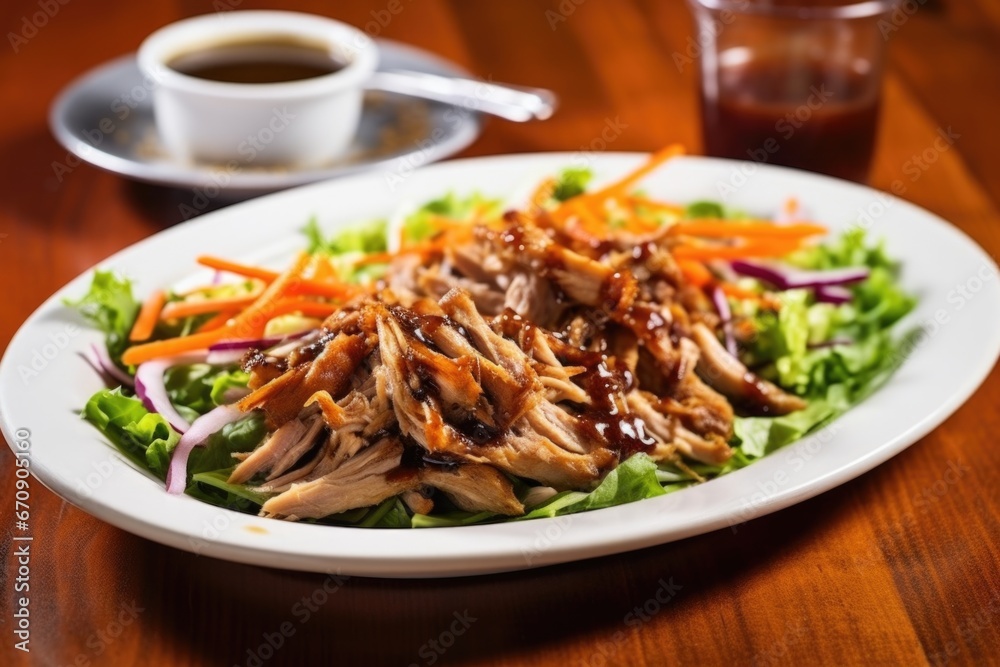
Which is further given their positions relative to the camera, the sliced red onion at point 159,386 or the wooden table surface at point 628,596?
the sliced red onion at point 159,386

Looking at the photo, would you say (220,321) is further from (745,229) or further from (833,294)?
(833,294)

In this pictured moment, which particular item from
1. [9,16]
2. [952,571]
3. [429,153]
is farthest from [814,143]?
[9,16]

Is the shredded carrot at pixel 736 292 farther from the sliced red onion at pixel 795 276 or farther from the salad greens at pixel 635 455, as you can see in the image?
the sliced red onion at pixel 795 276

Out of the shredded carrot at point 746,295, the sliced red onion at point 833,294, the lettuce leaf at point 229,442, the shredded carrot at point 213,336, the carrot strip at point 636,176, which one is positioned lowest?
the sliced red onion at point 833,294

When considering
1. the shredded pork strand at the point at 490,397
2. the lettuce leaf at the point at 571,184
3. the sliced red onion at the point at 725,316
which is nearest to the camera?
the shredded pork strand at the point at 490,397

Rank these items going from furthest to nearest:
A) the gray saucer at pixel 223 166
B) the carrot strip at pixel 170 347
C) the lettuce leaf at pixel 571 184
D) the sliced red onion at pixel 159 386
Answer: the gray saucer at pixel 223 166 < the lettuce leaf at pixel 571 184 < the carrot strip at pixel 170 347 < the sliced red onion at pixel 159 386

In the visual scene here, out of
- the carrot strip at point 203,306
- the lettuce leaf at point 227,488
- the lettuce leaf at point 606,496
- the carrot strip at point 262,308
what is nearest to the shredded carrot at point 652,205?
the carrot strip at point 262,308

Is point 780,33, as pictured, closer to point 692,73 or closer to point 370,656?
→ point 692,73

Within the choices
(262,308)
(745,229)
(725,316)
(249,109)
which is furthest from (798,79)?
(262,308)

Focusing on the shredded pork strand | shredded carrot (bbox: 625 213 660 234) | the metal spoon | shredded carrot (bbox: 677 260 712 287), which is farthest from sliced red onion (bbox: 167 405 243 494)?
the metal spoon
